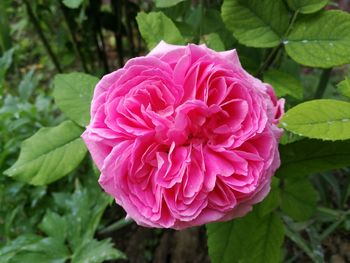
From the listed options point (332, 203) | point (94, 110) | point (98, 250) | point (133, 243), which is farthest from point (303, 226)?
point (94, 110)

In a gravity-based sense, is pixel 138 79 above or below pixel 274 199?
above

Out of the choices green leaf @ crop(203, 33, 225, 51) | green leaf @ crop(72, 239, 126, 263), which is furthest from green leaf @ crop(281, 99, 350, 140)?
green leaf @ crop(72, 239, 126, 263)

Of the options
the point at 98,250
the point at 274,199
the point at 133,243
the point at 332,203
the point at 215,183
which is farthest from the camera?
the point at 133,243

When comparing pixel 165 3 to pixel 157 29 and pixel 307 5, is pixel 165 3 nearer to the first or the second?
pixel 157 29

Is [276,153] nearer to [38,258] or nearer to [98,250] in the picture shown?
[98,250]

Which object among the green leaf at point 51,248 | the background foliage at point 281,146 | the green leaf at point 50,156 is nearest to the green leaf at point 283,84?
the background foliage at point 281,146

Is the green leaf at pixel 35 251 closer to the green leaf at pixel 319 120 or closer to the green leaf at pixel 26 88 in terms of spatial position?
the green leaf at pixel 26 88

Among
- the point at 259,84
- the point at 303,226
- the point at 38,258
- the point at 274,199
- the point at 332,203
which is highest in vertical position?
the point at 259,84
